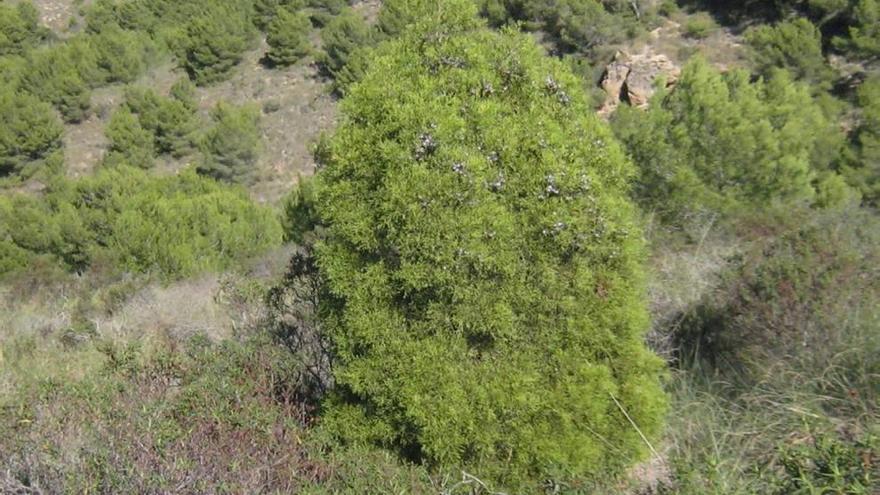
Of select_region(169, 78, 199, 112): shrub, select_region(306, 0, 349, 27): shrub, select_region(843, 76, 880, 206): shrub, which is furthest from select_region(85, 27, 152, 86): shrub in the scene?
select_region(843, 76, 880, 206): shrub

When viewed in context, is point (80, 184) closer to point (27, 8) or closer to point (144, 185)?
point (144, 185)

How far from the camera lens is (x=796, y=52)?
23.5 meters

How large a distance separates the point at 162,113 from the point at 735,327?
27989 mm

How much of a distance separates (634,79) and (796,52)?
4.74m

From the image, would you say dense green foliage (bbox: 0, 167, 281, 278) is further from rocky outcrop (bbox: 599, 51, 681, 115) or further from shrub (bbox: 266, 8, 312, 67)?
shrub (bbox: 266, 8, 312, 67)

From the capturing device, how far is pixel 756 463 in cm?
310

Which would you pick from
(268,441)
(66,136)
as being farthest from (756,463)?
(66,136)

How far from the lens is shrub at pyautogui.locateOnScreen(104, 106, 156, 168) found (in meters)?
28.6

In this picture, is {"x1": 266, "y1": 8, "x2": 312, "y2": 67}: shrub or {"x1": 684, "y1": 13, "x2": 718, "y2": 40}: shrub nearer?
{"x1": 684, "y1": 13, "x2": 718, "y2": 40}: shrub

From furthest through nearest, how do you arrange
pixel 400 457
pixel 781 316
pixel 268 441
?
pixel 781 316 → pixel 400 457 → pixel 268 441

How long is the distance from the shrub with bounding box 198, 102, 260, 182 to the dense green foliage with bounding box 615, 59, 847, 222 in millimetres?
16424

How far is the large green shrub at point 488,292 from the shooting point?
3688mm

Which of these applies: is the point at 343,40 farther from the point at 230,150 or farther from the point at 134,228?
the point at 134,228

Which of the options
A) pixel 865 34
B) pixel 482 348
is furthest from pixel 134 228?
pixel 865 34
